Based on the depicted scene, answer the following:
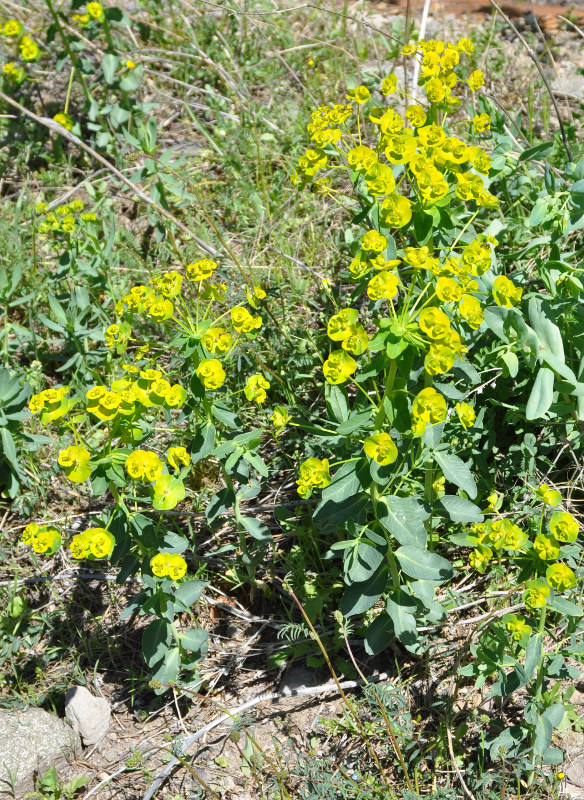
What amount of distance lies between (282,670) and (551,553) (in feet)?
3.97

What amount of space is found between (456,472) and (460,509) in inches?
6.3

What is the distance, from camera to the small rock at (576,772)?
240 centimetres

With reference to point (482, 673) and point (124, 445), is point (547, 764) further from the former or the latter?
point (124, 445)

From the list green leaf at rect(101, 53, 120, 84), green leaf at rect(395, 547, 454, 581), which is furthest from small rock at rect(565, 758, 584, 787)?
green leaf at rect(101, 53, 120, 84)

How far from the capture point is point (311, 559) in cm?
293

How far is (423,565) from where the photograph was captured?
2303mm

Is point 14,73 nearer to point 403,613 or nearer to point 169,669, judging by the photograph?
point 169,669

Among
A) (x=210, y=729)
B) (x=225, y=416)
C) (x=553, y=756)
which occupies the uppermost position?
(x=225, y=416)

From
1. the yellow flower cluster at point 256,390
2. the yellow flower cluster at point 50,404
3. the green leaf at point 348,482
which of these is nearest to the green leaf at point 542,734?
the green leaf at point 348,482

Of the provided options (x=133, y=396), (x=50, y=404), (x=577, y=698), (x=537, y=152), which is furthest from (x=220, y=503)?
(x=537, y=152)

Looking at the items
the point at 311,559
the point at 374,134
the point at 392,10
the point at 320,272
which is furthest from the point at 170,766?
the point at 392,10

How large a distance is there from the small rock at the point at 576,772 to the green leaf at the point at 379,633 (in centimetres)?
66

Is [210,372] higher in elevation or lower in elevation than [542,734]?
higher

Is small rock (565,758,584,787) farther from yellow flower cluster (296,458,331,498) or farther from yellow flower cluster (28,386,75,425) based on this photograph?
yellow flower cluster (28,386,75,425)
